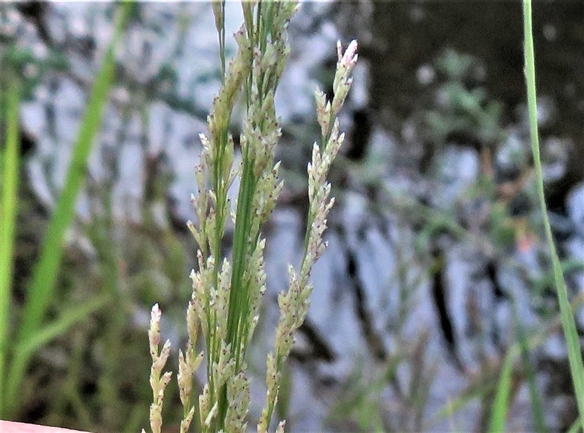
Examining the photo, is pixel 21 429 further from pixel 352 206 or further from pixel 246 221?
pixel 352 206

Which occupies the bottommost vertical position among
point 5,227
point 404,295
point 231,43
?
point 404,295

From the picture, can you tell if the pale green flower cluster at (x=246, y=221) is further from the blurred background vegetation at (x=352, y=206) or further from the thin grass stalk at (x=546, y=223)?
the blurred background vegetation at (x=352, y=206)

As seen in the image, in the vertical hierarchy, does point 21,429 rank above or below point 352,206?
below

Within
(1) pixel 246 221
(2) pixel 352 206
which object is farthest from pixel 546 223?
(2) pixel 352 206

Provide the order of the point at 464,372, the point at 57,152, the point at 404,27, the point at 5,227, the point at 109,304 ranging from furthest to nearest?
the point at 404,27
the point at 464,372
the point at 57,152
the point at 109,304
the point at 5,227

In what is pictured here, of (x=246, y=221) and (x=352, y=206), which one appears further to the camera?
(x=352, y=206)

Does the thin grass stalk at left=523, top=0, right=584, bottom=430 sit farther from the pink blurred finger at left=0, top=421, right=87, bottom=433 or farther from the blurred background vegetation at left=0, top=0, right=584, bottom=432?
the blurred background vegetation at left=0, top=0, right=584, bottom=432

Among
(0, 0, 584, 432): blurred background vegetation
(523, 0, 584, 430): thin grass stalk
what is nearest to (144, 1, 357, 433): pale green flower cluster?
(523, 0, 584, 430): thin grass stalk

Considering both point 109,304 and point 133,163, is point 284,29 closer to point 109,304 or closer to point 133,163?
point 109,304

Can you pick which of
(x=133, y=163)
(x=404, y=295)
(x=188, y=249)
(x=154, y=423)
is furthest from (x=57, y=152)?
(x=154, y=423)
